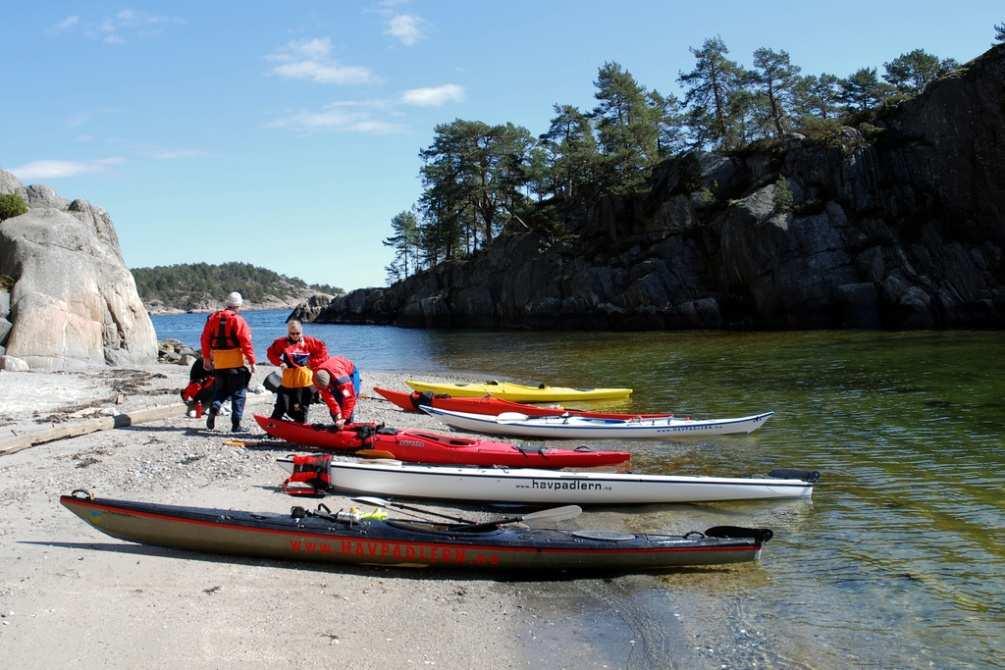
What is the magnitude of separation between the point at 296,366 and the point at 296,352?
10.2 inches

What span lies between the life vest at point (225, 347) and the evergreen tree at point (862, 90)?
5385 centimetres

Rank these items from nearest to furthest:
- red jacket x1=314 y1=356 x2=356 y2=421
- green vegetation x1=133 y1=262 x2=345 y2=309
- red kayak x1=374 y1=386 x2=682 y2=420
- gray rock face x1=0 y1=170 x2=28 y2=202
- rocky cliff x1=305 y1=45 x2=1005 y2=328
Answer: red jacket x1=314 y1=356 x2=356 y2=421, red kayak x1=374 y1=386 x2=682 y2=420, gray rock face x1=0 y1=170 x2=28 y2=202, rocky cliff x1=305 y1=45 x2=1005 y2=328, green vegetation x1=133 y1=262 x2=345 y2=309

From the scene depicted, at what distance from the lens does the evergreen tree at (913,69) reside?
49688mm

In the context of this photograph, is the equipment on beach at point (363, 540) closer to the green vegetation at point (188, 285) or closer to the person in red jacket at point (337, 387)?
the person in red jacket at point (337, 387)

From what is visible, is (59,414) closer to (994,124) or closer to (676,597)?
(676,597)

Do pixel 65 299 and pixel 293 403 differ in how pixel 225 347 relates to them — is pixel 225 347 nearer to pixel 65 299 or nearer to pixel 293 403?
pixel 293 403

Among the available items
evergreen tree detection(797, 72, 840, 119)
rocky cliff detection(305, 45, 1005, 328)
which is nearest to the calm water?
rocky cliff detection(305, 45, 1005, 328)

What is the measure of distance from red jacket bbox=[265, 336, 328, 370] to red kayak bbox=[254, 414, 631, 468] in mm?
996

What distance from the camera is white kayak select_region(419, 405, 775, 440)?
12961 millimetres

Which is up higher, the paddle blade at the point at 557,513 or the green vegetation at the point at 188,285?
the green vegetation at the point at 188,285

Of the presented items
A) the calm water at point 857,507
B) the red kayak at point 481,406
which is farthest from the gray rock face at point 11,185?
the calm water at point 857,507

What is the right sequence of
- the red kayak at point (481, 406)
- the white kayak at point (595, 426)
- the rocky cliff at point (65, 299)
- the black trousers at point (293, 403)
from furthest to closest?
the rocky cliff at point (65, 299) → the red kayak at point (481, 406) → the white kayak at point (595, 426) → the black trousers at point (293, 403)

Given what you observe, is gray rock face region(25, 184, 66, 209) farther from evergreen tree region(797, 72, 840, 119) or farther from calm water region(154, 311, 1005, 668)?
evergreen tree region(797, 72, 840, 119)

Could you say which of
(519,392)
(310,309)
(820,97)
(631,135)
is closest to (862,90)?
(820,97)
